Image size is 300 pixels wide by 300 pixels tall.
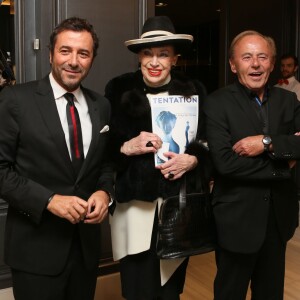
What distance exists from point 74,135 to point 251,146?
0.78 meters

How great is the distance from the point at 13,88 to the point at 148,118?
620mm

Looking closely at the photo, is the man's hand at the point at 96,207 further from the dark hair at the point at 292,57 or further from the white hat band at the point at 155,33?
the dark hair at the point at 292,57

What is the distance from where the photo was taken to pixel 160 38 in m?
1.81

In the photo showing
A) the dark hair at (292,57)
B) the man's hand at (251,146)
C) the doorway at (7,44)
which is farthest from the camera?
the dark hair at (292,57)

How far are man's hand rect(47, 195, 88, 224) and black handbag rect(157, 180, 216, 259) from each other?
473mm

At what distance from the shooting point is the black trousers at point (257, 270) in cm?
193

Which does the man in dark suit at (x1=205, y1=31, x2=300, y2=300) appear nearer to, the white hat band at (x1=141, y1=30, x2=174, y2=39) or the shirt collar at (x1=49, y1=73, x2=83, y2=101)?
the white hat band at (x1=141, y1=30, x2=174, y2=39)

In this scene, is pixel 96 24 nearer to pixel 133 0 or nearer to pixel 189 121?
pixel 133 0

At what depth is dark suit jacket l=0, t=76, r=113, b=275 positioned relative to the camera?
57.8 inches

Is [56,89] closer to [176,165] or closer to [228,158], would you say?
[176,165]

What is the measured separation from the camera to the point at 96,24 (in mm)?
2811

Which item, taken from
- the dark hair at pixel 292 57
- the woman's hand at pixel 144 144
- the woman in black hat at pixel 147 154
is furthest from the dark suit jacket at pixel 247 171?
the dark hair at pixel 292 57

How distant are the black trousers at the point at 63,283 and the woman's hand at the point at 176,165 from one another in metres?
0.50

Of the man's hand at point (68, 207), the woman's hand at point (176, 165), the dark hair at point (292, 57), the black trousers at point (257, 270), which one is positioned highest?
the dark hair at point (292, 57)
